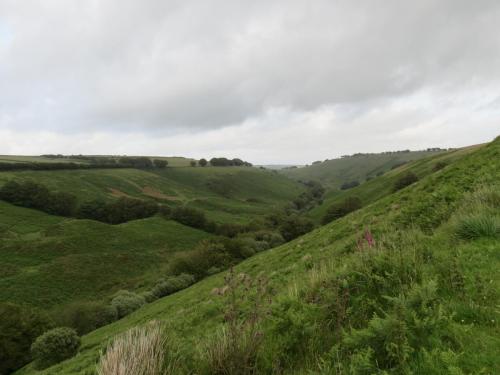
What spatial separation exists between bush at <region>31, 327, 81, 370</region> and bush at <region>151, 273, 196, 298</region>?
21.5 m

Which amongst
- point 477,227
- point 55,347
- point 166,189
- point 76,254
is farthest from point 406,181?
point 166,189

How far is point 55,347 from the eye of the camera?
23.6m

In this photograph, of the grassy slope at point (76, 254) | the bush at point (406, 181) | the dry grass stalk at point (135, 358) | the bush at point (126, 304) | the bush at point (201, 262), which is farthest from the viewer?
the bush at point (406, 181)

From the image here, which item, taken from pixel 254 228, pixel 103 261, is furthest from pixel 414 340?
pixel 254 228

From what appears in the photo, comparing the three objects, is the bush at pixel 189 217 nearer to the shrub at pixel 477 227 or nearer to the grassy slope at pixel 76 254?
the grassy slope at pixel 76 254

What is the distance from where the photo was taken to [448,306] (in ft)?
14.6

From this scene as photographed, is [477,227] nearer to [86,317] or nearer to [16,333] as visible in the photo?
[16,333]

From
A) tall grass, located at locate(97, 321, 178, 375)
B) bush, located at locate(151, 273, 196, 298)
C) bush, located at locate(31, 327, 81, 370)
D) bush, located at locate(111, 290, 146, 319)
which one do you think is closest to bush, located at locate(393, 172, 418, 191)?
bush, located at locate(151, 273, 196, 298)

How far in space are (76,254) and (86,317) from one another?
125 feet

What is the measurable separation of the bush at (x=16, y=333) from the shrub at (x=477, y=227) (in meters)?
41.7

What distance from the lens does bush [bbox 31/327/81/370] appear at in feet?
77.9

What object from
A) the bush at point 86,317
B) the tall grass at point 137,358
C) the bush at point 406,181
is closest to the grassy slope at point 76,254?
the bush at point 86,317

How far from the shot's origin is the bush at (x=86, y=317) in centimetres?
4028

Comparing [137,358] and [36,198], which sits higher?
[137,358]
